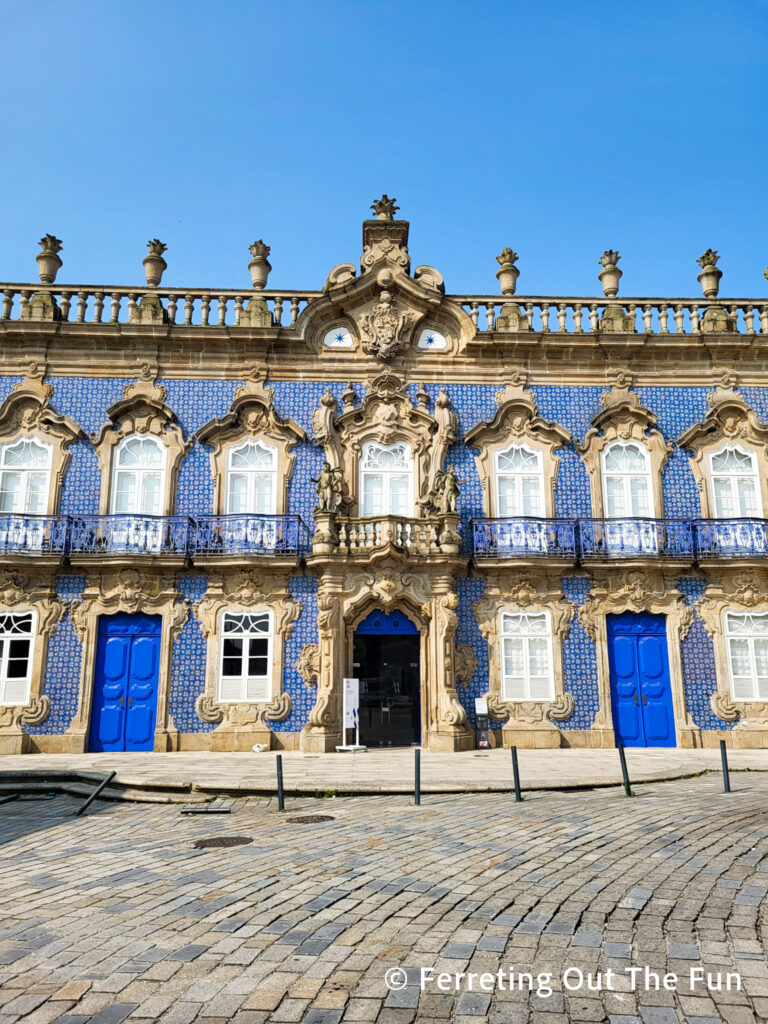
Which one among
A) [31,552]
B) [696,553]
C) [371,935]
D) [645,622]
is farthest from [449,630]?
[371,935]

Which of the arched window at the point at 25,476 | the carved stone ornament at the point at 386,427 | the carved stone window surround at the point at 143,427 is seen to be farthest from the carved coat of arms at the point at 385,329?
the arched window at the point at 25,476

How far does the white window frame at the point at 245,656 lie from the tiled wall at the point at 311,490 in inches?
14.6

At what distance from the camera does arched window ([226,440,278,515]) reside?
16719 millimetres

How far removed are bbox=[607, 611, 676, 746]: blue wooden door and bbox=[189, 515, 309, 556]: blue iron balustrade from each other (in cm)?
686

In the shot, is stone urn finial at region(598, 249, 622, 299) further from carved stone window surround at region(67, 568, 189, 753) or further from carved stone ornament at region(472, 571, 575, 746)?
carved stone window surround at region(67, 568, 189, 753)

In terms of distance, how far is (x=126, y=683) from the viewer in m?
15.7

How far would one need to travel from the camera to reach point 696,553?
1644 cm

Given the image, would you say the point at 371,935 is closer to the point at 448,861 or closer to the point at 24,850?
the point at 448,861

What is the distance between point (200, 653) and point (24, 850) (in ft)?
27.9

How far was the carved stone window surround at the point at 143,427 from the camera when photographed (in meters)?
16.7

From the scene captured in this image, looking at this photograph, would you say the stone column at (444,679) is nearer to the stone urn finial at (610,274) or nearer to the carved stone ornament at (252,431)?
the carved stone ornament at (252,431)

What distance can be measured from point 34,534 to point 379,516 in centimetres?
717

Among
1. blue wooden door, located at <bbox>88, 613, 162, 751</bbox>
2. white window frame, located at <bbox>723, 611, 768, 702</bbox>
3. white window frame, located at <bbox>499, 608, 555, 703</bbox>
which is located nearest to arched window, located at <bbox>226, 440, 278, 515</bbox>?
blue wooden door, located at <bbox>88, 613, 162, 751</bbox>

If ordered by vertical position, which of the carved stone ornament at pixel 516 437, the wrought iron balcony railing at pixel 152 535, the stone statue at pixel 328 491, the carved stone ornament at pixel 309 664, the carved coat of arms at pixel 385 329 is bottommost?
the carved stone ornament at pixel 309 664
